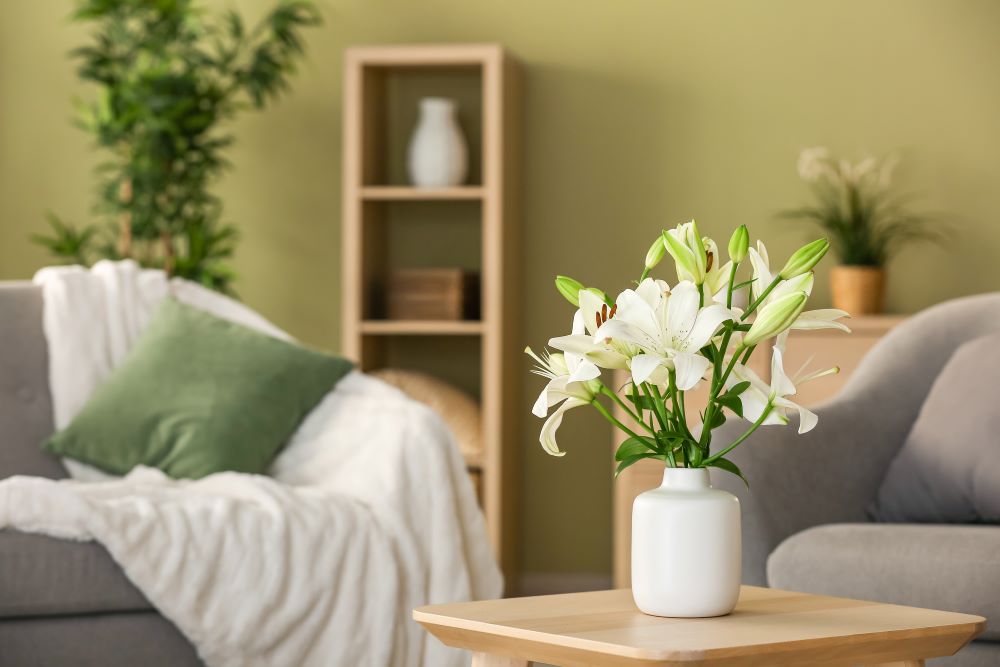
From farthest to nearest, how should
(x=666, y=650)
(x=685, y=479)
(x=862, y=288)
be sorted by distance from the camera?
1. (x=862, y=288)
2. (x=685, y=479)
3. (x=666, y=650)

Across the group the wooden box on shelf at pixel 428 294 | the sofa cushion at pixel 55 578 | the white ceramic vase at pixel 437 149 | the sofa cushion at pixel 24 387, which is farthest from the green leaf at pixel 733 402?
the white ceramic vase at pixel 437 149

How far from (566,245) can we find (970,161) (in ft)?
4.19

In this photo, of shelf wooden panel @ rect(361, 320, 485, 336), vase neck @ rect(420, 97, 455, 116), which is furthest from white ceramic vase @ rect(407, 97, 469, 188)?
shelf wooden panel @ rect(361, 320, 485, 336)

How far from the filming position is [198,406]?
116 inches

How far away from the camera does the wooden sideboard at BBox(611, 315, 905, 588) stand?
3889mm

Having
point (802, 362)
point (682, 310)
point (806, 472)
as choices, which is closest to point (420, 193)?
point (802, 362)

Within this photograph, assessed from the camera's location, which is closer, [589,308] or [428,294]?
[589,308]

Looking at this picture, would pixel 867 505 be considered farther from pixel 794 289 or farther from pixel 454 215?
pixel 454 215

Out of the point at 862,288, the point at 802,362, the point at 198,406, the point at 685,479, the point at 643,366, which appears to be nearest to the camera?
the point at 643,366

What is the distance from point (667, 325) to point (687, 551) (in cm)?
25

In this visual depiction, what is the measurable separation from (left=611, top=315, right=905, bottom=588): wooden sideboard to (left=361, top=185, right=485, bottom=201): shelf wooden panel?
80 centimetres

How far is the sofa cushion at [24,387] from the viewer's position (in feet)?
9.63

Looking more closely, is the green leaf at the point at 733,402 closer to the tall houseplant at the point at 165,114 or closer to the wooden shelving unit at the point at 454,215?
the wooden shelving unit at the point at 454,215

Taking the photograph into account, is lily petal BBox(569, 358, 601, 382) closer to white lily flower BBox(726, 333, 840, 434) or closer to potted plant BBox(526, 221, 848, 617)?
potted plant BBox(526, 221, 848, 617)
